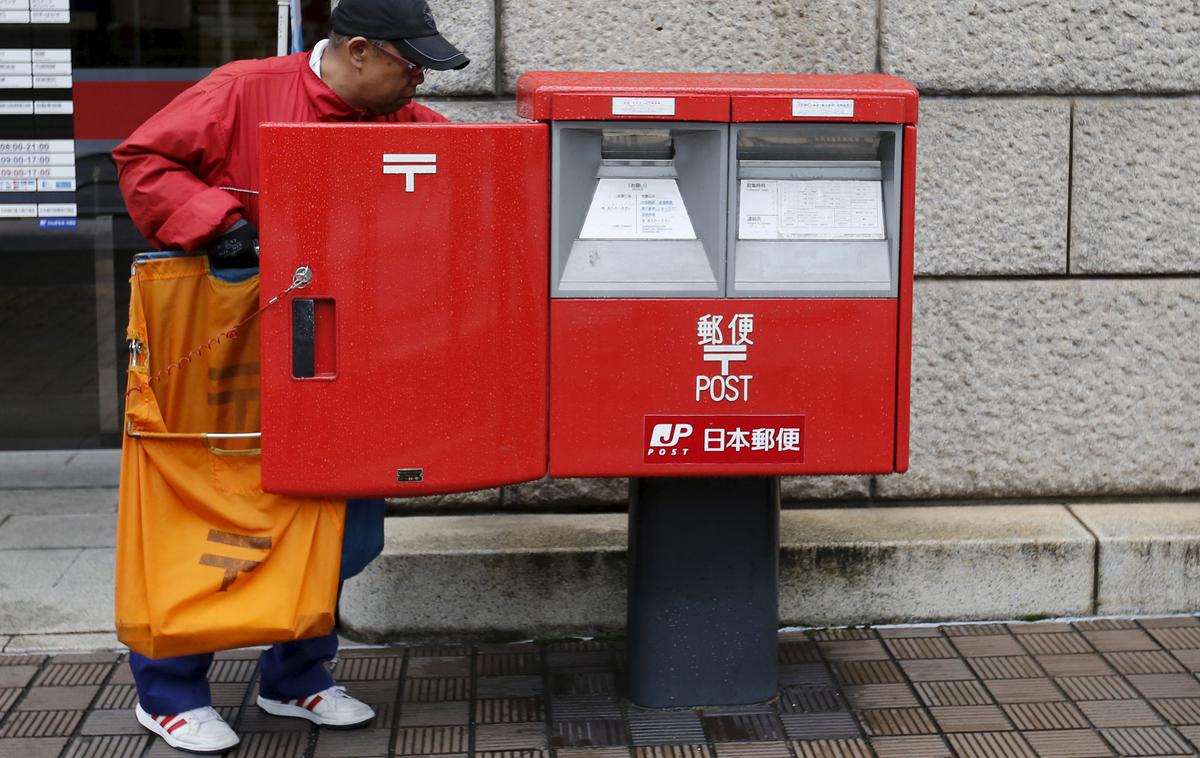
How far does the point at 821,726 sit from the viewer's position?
384 cm

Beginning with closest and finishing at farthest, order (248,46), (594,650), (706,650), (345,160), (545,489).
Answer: (345,160)
(706,650)
(594,650)
(545,489)
(248,46)

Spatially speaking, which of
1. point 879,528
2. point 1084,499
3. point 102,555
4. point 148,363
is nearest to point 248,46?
point 102,555

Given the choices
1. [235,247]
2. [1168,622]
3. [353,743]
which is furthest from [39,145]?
[1168,622]

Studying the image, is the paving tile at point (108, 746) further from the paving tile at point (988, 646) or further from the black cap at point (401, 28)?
the paving tile at point (988, 646)

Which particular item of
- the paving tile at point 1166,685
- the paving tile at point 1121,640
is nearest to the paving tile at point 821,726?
the paving tile at point 1166,685

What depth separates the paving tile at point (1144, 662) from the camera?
4207 mm

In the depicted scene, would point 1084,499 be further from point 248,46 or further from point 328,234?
point 248,46

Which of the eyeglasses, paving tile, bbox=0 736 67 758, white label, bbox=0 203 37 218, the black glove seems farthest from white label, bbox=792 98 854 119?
white label, bbox=0 203 37 218

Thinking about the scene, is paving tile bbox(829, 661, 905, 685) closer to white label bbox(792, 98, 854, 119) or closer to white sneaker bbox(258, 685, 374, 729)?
white sneaker bbox(258, 685, 374, 729)

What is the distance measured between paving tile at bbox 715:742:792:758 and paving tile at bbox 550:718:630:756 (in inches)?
2.5

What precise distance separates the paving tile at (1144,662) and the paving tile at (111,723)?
2.56 meters

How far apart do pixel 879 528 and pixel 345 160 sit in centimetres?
211

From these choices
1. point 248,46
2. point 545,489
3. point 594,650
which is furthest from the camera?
point 248,46

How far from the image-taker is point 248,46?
5.67m
